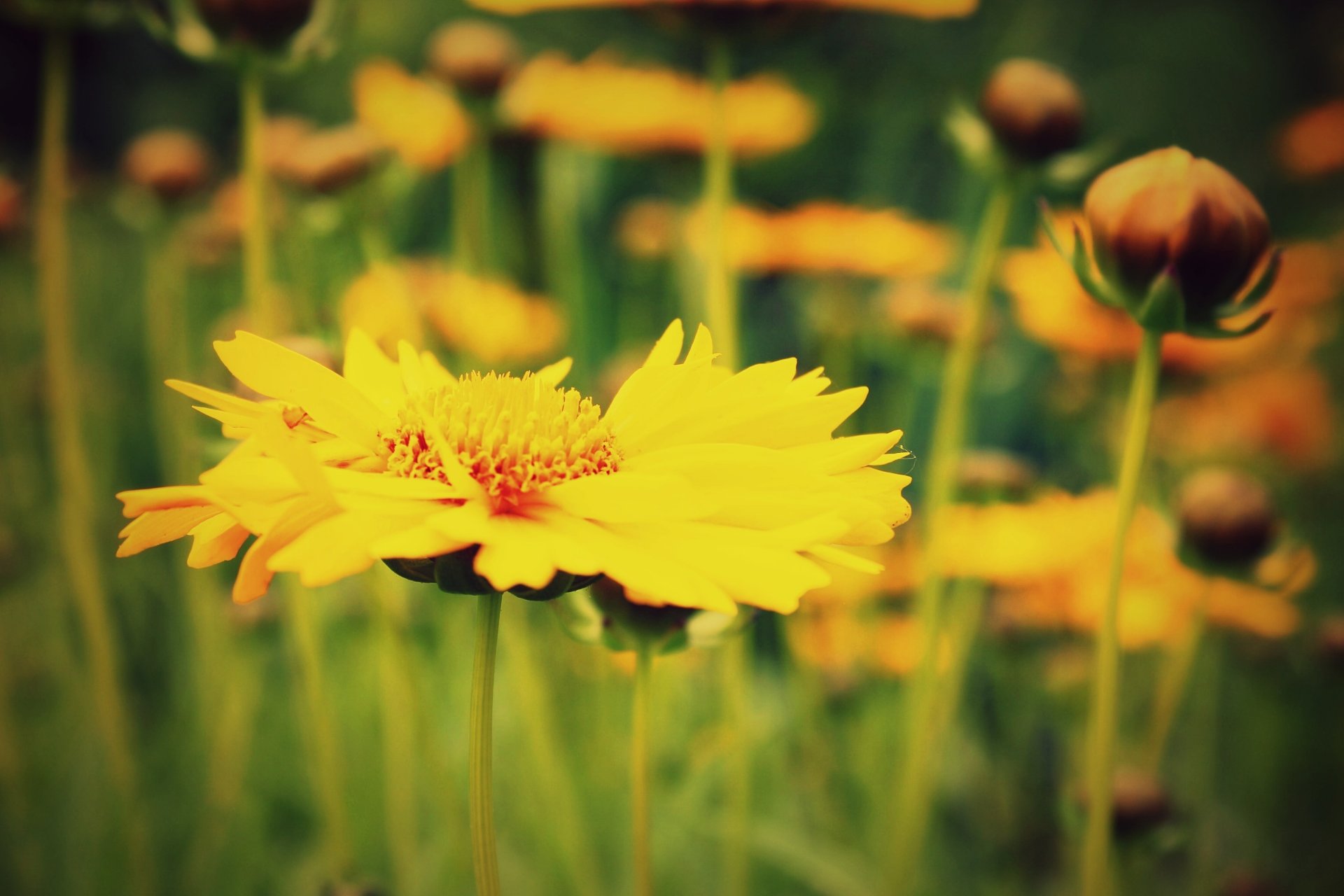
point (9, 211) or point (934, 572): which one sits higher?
point (9, 211)

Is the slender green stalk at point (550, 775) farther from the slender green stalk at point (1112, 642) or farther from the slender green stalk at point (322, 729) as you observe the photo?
the slender green stalk at point (1112, 642)

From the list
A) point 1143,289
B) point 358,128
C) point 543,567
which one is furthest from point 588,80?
point 543,567

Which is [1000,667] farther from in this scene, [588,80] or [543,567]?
[543,567]

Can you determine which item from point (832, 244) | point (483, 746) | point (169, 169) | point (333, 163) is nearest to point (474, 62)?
point (333, 163)

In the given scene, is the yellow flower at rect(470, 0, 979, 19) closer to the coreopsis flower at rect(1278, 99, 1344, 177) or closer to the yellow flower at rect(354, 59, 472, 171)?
the yellow flower at rect(354, 59, 472, 171)

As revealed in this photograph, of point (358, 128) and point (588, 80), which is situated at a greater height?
point (588, 80)

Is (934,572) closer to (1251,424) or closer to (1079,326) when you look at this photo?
(1079,326)

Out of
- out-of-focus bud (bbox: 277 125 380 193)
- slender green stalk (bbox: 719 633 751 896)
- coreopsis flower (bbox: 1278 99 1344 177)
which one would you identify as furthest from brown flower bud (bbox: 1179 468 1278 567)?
coreopsis flower (bbox: 1278 99 1344 177)
